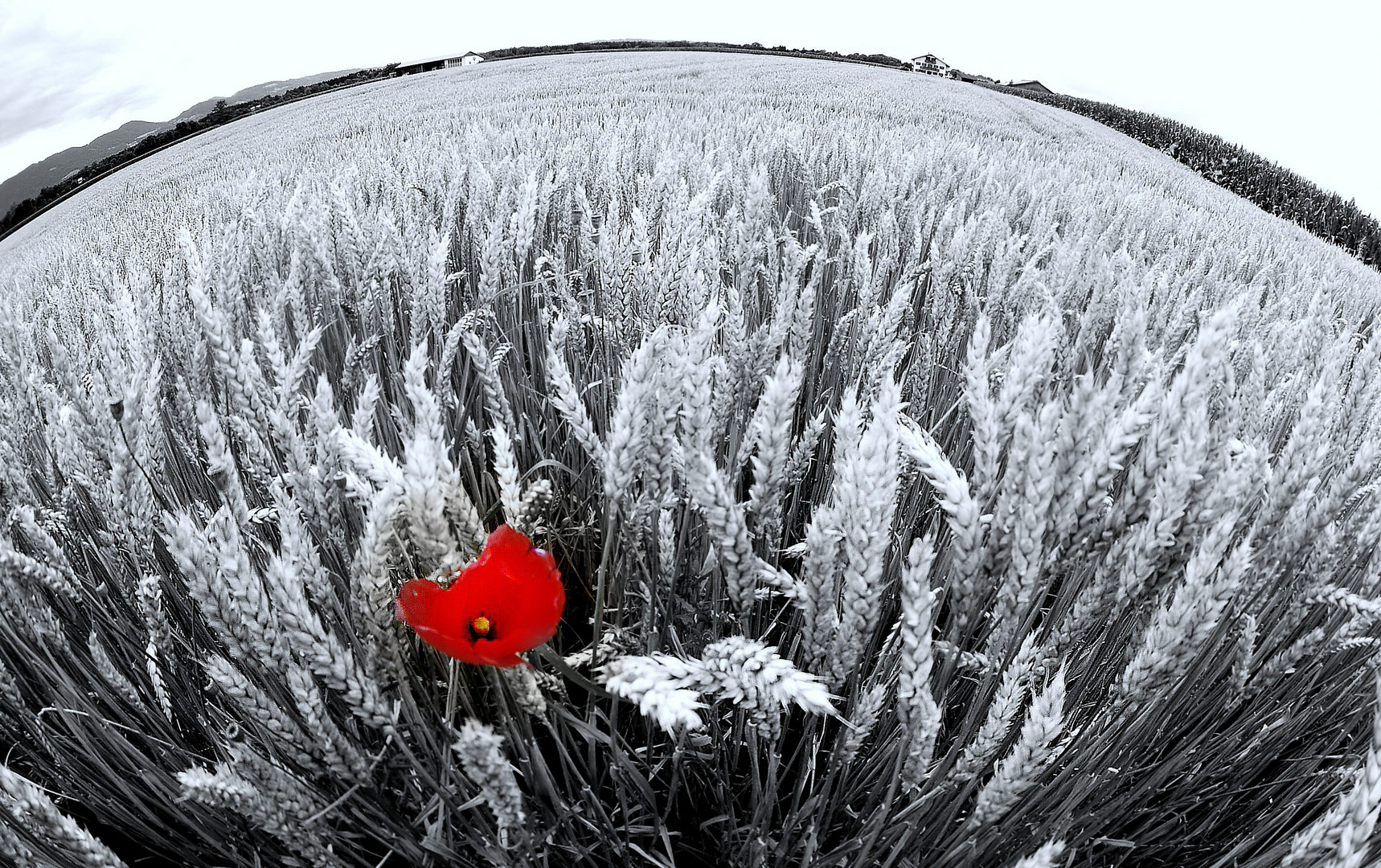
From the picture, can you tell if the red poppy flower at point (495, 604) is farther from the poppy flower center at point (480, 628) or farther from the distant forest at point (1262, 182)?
the distant forest at point (1262, 182)

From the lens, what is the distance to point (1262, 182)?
13.0m

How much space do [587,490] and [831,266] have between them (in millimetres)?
1643

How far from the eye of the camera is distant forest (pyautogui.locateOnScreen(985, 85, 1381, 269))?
10773 mm

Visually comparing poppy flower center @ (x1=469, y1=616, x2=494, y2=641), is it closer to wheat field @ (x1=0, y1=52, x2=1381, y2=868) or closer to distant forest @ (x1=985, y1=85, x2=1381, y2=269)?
wheat field @ (x1=0, y1=52, x2=1381, y2=868)

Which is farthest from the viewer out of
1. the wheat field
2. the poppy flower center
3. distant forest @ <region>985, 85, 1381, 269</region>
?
distant forest @ <region>985, 85, 1381, 269</region>

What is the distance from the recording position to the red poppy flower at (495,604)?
572 mm

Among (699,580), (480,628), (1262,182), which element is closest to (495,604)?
(480,628)

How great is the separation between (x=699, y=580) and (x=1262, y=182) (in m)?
16.8

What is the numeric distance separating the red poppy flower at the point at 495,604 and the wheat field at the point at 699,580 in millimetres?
34

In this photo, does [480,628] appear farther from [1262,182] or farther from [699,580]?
[1262,182]

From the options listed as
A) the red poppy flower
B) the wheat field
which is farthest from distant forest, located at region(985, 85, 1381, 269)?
the red poppy flower

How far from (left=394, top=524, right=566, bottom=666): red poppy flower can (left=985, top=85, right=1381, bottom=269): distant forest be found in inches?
486

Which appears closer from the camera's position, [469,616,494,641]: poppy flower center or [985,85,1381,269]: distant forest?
[469,616,494,641]: poppy flower center

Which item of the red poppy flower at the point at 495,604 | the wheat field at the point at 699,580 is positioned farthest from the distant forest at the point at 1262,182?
the red poppy flower at the point at 495,604
